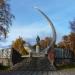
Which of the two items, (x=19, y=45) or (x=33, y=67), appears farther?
(x=19, y=45)

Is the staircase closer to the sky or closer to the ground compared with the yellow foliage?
closer to the ground

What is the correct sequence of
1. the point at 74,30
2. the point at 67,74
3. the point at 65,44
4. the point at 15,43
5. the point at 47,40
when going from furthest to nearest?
the point at 47,40, the point at 15,43, the point at 65,44, the point at 74,30, the point at 67,74

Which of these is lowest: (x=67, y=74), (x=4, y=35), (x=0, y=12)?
(x=67, y=74)

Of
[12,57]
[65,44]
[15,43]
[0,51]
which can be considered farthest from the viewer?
[15,43]

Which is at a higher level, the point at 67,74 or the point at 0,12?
the point at 0,12

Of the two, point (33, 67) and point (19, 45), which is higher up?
point (19, 45)

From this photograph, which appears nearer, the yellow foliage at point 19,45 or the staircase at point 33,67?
the staircase at point 33,67

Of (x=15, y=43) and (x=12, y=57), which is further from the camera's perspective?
(x=15, y=43)

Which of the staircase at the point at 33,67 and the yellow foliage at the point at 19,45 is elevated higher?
the yellow foliage at the point at 19,45

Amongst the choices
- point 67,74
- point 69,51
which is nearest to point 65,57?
point 69,51

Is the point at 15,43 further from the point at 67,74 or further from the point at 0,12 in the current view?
the point at 67,74

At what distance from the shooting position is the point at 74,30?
7481 cm

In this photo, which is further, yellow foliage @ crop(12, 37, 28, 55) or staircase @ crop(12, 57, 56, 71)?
yellow foliage @ crop(12, 37, 28, 55)

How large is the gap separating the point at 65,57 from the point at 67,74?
2010 inches
